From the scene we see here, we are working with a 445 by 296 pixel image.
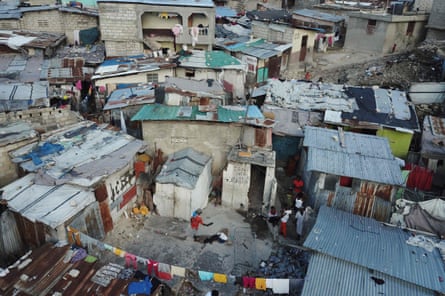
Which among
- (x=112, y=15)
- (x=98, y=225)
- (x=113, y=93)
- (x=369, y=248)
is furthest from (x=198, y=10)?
(x=369, y=248)

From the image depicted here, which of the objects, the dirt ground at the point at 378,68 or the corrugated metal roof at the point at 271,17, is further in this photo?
the corrugated metal roof at the point at 271,17

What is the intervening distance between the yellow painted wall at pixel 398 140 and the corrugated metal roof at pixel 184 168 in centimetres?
1014

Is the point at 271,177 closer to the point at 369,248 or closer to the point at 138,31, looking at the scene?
the point at 369,248

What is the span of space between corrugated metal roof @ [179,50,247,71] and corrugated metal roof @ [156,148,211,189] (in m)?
9.15

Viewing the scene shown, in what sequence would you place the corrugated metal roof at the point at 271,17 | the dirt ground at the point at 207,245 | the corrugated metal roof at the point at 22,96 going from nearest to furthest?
the dirt ground at the point at 207,245 → the corrugated metal roof at the point at 22,96 → the corrugated metal roof at the point at 271,17

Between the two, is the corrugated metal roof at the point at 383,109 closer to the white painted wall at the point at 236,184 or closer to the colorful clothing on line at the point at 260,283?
the white painted wall at the point at 236,184

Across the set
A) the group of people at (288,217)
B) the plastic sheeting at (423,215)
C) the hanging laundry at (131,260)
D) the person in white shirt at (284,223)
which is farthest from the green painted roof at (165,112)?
the plastic sheeting at (423,215)

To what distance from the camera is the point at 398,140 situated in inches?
793

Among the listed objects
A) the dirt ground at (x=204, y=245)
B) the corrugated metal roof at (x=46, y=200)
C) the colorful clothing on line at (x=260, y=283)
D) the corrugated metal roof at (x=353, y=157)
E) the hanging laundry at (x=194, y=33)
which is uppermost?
the hanging laundry at (x=194, y=33)

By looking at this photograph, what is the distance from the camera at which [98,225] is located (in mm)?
13742

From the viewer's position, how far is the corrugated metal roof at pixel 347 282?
399 inches

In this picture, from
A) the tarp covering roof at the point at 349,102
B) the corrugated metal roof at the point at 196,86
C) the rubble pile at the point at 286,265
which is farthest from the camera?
the corrugated metal roof at the point at 196,86

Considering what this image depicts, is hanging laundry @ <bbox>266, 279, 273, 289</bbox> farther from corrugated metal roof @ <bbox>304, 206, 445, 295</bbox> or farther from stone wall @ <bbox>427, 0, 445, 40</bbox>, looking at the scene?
stone wall @ <bbox>427, 0, 445, 40</bbox>

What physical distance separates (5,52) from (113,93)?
1056 cm
